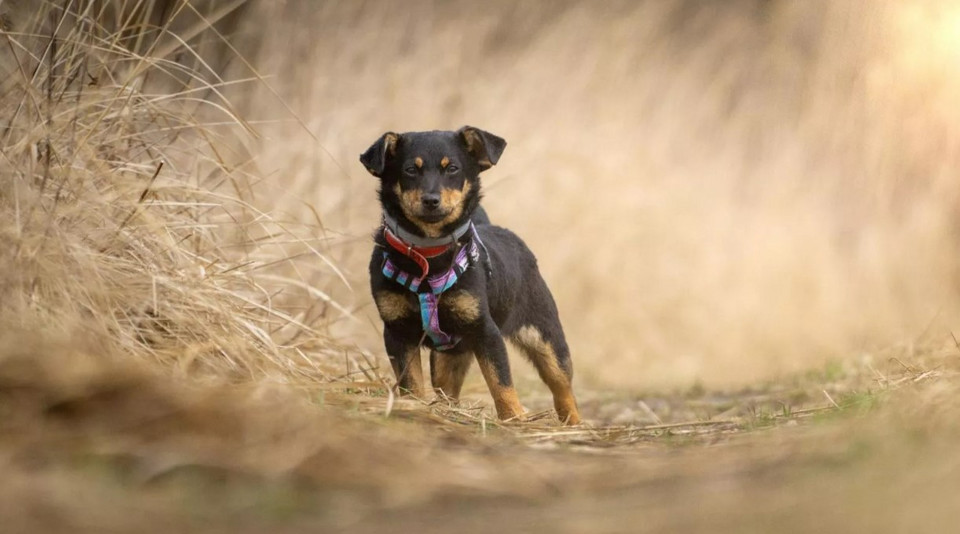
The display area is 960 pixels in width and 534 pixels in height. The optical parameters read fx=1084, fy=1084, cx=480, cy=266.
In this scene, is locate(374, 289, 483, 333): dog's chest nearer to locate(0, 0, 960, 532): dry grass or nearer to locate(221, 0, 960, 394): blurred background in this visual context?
locate(0, 0, 960, 532): dry grass

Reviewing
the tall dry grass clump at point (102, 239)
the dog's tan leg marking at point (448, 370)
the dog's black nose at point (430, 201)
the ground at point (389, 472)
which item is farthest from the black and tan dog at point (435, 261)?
the ground at point (389, 472)

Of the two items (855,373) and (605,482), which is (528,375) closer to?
(855,373)

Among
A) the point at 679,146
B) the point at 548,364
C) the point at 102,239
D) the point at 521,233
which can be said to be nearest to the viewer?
the point at 102,239

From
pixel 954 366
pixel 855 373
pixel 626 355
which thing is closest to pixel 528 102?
pixel 626 355

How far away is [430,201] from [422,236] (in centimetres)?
20

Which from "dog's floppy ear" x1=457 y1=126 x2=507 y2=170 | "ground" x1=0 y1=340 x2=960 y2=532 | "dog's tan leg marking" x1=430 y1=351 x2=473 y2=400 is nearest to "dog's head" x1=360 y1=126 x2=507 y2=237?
"dog's floppy ear" x1=457 y1=126 x2=507 y2=170

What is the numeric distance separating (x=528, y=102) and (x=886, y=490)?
18.4 ft

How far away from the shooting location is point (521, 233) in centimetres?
723

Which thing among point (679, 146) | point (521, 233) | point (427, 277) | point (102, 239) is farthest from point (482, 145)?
point (679, 146)

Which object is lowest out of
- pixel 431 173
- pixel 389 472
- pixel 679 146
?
pixel 389 472

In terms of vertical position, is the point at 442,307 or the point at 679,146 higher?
the point at 679,146

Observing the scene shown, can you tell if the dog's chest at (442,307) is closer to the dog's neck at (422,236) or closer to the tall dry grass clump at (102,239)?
the dog's neck at (422,236)

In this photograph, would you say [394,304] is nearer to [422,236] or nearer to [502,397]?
[422,236]

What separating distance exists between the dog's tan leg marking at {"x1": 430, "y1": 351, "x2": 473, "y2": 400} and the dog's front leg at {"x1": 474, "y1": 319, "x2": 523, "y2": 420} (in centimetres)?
46
